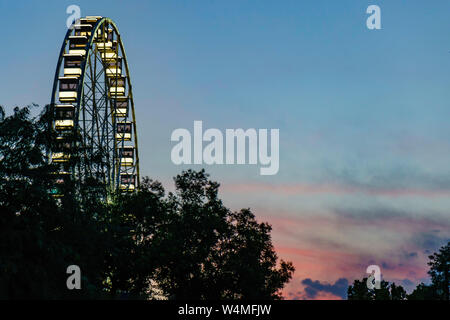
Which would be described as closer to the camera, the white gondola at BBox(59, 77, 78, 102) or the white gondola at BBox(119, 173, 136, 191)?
the white gondola at BBox(59, 77, 78, 102)

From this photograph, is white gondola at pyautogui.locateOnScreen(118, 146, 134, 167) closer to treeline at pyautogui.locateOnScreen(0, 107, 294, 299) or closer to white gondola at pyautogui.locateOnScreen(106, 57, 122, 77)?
white gondola at pyautogui.locateOnScreen(106, 57, 122, 77)

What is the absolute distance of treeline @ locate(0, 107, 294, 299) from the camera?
2430 centimetres

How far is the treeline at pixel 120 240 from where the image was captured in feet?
79.7

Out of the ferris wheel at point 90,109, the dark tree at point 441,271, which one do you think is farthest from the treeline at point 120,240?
the dark tree at point 441,271

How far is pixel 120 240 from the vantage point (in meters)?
34.8

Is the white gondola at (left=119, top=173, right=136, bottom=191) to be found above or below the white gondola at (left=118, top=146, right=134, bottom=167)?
below

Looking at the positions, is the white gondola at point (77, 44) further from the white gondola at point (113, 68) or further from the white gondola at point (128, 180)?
the white gondola at point (128, 180)

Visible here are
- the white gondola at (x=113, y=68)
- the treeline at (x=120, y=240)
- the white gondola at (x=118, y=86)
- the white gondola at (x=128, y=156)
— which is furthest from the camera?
the white gondola at (x=128, y=156)

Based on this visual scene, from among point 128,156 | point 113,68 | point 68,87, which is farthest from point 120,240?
point 128,156

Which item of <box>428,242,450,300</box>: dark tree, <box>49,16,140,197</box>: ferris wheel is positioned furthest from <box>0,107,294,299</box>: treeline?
<box>428,242,450,300</box>: dark tree
